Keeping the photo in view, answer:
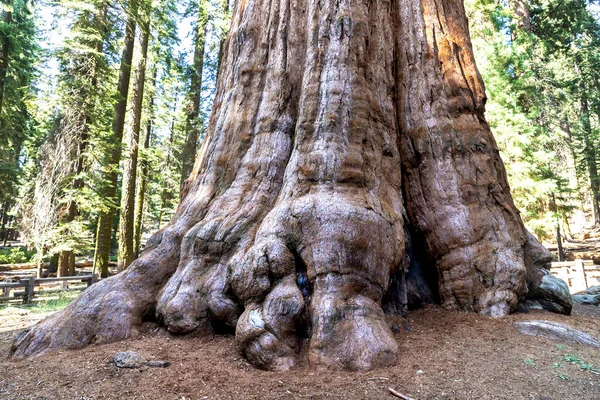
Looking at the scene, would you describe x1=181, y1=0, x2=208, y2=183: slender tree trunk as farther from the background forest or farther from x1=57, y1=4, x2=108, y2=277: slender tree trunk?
x1=57, y1=4, x2=108, y2=277: slender tree trunk

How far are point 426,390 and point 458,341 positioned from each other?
1172 millimetres

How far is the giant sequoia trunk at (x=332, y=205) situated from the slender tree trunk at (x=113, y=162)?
814 centimetres

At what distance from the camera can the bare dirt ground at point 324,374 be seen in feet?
8.26

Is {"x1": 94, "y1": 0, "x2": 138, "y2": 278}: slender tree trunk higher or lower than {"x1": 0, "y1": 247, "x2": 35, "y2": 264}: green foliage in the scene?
higher

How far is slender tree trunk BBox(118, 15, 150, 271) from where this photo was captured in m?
12.2

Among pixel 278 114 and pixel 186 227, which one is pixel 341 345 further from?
pixel 278 114

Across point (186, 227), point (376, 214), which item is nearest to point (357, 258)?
point (376, 214)

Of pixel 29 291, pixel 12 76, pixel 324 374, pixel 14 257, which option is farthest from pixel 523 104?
pixel 14 257

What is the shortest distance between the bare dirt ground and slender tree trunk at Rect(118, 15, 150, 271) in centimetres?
926

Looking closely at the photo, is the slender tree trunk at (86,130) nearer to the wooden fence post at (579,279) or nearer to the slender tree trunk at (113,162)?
the slender tree trunk at (113,162)

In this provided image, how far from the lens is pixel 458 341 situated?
11.4ft

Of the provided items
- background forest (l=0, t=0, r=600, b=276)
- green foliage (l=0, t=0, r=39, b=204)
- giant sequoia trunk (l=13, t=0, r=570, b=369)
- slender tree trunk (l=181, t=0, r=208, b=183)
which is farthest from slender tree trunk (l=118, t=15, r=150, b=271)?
giant sequoia trunk (l=13, t=0, r=570, b=369)

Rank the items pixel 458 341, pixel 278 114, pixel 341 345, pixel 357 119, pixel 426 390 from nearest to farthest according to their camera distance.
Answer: pixel 426 390 < pixel 341 345 < pixel 458 341 < pixel 357 119 < pixel 278 114

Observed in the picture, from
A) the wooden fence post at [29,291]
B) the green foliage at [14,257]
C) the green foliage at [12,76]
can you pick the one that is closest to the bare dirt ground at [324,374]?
the wooden fence post at [29,291]
